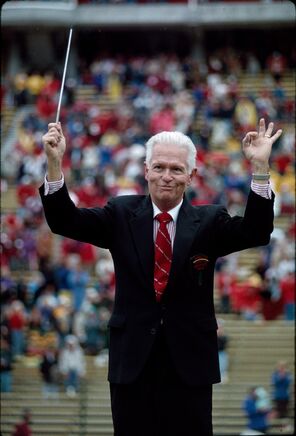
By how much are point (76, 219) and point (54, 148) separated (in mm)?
320

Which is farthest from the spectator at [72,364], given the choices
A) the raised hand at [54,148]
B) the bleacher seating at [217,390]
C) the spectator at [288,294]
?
the raised hand at [54,148]

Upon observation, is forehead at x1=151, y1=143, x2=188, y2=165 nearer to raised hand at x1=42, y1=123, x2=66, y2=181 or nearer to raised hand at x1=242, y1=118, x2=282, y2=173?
raised hand at x1=242, y1=118, x2=282, y2=173

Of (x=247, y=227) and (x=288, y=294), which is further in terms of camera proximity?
(x=288, y=294)

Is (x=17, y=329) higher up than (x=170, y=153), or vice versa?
(x=17, y=329)

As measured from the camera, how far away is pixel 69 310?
52.3 ft

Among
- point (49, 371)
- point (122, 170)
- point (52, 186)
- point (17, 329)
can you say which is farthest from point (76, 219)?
point (122, 170)

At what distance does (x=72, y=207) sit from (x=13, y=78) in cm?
2559

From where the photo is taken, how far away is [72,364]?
14664 mm

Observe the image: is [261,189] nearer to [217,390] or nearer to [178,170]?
[178,170]

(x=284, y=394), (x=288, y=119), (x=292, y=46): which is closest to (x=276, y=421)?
(x=284, y=394)

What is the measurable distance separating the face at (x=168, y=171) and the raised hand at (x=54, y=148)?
0.38 metres

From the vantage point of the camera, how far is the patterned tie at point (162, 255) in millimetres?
4531

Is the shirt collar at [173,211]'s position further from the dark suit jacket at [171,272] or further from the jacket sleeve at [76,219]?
the jacket sleeve at [76,219]

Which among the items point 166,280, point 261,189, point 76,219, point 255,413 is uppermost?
point 261,189
